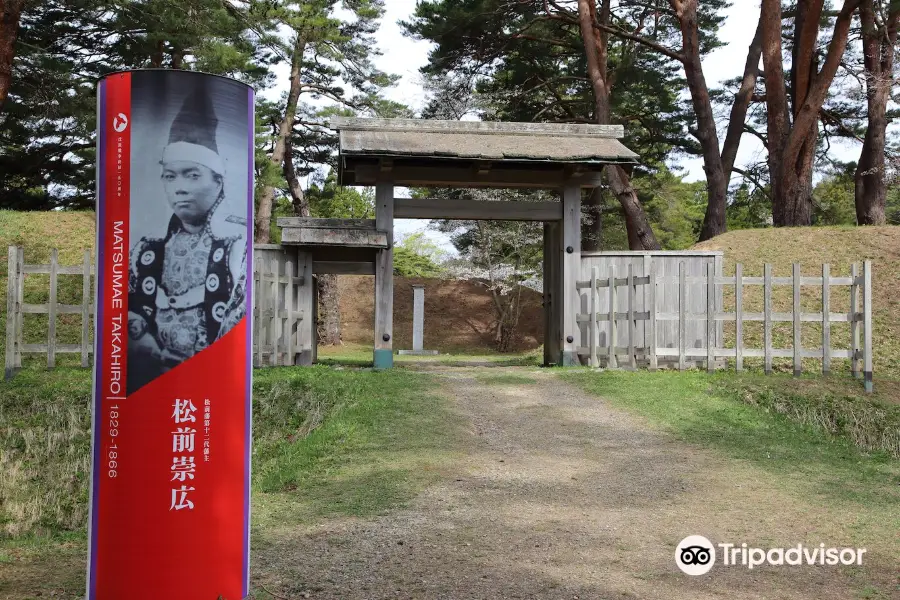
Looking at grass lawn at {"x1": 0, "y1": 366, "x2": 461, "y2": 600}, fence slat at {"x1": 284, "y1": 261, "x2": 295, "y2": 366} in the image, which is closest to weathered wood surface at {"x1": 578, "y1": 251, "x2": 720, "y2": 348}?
grass lawn at {"x1": 0, "y1": 366, "x2": 461, "y2": 600}

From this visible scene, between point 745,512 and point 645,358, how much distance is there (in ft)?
24.1

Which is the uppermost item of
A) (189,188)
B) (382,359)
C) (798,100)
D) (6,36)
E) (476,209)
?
(798,100)

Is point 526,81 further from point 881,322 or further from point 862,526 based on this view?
point 862,526

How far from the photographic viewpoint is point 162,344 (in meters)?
3.98

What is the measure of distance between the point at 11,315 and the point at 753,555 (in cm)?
1122

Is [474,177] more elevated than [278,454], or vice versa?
[474,177]

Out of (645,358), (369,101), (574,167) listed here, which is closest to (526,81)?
(369,101)

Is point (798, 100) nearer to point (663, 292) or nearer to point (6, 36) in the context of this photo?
point (663, 292)

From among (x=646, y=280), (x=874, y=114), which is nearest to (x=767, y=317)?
(x=646, y=280)

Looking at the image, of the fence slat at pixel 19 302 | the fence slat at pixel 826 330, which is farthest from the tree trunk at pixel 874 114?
the fence slat at pixel 19 302

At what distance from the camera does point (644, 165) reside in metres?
29.1

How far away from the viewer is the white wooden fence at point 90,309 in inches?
490

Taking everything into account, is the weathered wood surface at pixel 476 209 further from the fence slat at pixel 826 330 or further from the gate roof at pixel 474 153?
the fence slat at pixel 826 330

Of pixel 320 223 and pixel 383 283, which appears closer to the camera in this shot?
pixel 320 223
